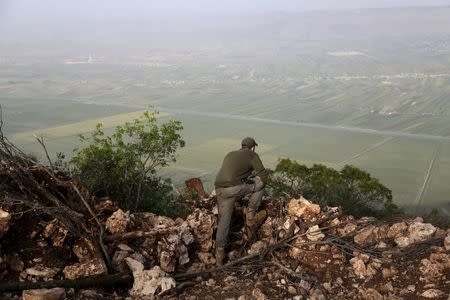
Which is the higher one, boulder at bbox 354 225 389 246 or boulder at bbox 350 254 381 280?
boulder at bbox 354 225 389 246

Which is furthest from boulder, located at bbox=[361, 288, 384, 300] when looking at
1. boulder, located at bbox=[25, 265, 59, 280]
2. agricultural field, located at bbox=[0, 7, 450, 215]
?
agricultural field, located at bbox=[0, 7, 450, 215]

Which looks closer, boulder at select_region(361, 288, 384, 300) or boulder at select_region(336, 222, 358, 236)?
boulder at select_region(361, 288, 384, 300)

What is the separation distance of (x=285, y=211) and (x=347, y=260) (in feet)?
6.07

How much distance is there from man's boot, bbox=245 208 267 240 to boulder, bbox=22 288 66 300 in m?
3.59

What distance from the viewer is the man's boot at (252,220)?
8.98 m

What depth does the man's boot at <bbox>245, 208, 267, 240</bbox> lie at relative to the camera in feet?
29.5

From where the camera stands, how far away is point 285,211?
9656mm

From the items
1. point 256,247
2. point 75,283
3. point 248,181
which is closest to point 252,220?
point 256,247

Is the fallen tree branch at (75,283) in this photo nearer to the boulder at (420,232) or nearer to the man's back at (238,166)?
the man's back at (238,166)

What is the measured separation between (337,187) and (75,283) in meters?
16.8

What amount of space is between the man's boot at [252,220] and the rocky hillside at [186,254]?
0.16 metres

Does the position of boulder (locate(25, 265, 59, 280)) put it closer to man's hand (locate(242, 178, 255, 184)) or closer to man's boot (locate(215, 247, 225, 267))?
man's boot (locate(215, 247, 225, 267))

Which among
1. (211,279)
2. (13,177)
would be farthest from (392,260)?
(13,177)

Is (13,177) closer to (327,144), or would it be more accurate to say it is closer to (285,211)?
(285,211)
